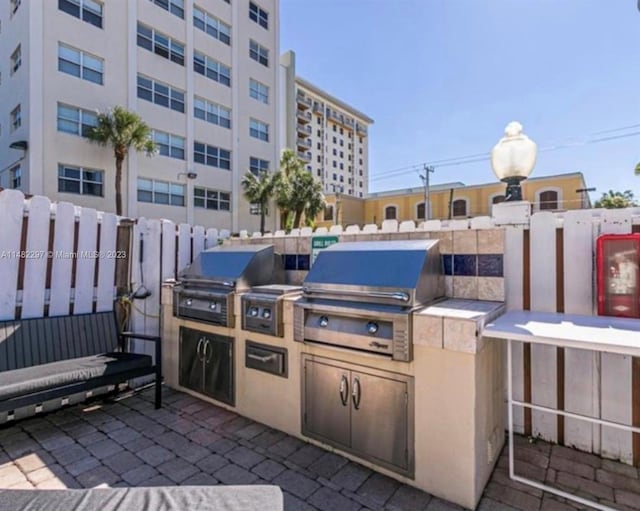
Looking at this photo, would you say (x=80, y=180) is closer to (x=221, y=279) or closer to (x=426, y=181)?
(x=221, y=279)

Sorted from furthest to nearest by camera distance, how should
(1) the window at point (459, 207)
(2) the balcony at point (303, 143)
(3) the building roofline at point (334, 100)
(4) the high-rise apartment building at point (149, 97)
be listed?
(3) the building roofline at point (334, 100) < (2) the balcony at point (303, 143) < (1) the window at point (459, 207) < (4) the high-rise apartment building at point (149, 97)

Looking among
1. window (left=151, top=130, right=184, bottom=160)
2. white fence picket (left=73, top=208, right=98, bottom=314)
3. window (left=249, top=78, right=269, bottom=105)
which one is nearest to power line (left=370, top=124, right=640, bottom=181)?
window (left=249, top=78, right=269, bottom=105)

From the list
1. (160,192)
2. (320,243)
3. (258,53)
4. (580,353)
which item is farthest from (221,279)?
(258,53)

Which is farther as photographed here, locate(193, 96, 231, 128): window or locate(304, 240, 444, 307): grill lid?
locate(193, 96, 231, 128): window

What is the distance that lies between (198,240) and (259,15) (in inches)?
664

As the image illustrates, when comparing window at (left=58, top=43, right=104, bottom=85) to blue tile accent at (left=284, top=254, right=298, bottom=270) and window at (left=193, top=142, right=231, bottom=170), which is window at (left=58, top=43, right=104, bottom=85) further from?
blue tile accent at (left=284, top=254, right=298, bottom=270)

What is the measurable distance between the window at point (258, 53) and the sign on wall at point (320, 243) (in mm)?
16208

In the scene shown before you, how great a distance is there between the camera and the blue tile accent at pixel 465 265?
114 inches

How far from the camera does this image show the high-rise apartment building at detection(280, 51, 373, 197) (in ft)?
127

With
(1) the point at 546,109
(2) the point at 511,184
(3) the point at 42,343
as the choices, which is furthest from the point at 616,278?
(1) the point at 546,109

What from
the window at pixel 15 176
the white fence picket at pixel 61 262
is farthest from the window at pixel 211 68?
the white fence picket at pixel 61 262

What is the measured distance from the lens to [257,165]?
1747cm

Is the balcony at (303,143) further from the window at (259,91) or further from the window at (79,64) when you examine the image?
the window at (79,64)

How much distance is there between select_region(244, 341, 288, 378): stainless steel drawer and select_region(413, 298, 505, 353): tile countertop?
48.8 inches
